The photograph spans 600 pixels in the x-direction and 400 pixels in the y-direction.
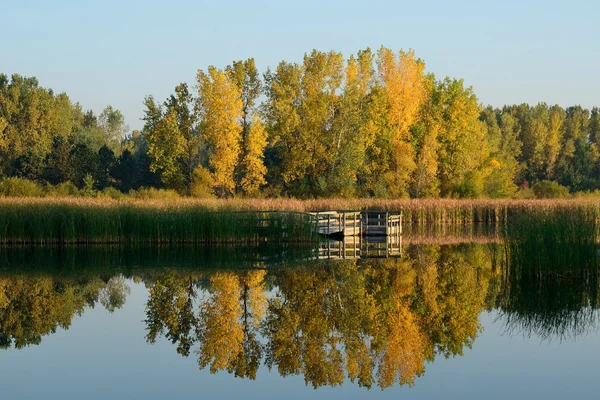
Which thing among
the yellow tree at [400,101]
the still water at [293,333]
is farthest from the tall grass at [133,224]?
the yellow tree at [400,101]

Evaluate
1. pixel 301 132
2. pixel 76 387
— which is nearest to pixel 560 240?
pixel 76 387

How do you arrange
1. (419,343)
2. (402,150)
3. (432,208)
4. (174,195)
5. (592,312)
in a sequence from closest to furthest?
1. (419,343)
2. (592,312)
3. (432,208)
4. (174,195)
5. (402,150)

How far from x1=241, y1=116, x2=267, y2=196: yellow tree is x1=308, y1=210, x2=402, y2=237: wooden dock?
12239 mm

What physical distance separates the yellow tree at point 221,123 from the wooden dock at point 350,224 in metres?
12.5

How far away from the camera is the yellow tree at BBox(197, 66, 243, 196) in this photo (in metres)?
46.4

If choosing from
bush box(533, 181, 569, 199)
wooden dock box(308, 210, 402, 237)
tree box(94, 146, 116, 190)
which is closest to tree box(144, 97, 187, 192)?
tree box(94, 146, 116, 190)

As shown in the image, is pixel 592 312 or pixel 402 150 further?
pixel 402 150

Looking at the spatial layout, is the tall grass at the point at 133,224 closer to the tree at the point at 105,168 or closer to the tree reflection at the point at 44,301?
the tree reflection at the point at 44,301

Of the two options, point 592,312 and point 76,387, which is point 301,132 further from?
point 76,387

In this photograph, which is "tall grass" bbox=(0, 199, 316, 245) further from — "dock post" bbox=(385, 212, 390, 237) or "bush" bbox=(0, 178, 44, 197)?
"bush" bbox=(0, 178, 44, 197)

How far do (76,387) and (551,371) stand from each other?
5.41m

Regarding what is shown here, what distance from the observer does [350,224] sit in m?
33.8

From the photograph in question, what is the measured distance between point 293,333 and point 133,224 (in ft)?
51.7

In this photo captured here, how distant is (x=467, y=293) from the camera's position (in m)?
15.7
